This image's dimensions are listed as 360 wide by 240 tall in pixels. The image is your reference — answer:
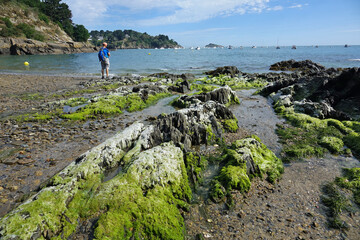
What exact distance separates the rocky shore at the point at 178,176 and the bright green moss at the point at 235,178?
0.11ft

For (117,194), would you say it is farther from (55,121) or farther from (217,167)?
(55,121)

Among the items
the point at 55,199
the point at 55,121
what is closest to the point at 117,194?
the point at 55,199

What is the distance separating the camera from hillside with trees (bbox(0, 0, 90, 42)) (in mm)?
79875

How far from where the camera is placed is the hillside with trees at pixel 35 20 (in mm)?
79875

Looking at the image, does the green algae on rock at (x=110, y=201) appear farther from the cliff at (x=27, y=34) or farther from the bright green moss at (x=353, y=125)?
the cliff at (x=27, y=34)

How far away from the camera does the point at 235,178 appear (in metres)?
5.81

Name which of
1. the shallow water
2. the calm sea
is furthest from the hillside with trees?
the shallow water

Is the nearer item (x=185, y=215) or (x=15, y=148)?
(x=185, y=215)

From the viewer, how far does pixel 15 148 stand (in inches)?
288

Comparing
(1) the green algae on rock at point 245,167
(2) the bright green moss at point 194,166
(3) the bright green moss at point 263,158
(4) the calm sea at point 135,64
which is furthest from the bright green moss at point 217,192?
(4) the calm sea at point 135,64

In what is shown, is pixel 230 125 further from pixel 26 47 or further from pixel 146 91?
pixel 26 47

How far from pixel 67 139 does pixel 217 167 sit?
655 cm

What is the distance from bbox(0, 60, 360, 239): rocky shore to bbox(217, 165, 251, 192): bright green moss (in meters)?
0.03

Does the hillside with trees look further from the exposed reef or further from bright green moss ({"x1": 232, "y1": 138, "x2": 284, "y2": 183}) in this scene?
bright green moss ({"x1": 232, "y1": 138, "x2": 284, "y2": 183})
